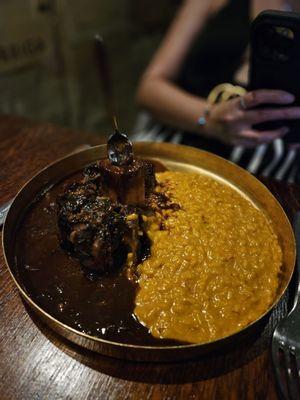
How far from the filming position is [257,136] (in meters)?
2.09

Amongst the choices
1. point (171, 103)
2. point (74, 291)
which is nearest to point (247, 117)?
point (171, 103)

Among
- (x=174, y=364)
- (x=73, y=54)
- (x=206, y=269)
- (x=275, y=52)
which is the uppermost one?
(x=275, y=52)

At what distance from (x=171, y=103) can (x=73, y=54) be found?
6.50 feet

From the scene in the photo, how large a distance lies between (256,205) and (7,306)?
1.08m

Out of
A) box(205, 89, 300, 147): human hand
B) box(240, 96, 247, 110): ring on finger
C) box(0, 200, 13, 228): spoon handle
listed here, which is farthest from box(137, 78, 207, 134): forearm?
box(0, 200, 13, 228): spoon handle

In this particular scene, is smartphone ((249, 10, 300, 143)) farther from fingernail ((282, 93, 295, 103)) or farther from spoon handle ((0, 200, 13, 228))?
spoon handle ((0, 200, 13, 228))

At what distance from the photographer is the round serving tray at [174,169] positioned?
3.48ft

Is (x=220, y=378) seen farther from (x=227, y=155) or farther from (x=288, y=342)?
(x=227, y=155)

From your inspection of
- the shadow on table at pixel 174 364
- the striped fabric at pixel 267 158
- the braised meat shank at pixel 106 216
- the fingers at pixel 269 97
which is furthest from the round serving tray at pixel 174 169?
the striped fabric at pixel 267 158

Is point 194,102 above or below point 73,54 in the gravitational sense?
above

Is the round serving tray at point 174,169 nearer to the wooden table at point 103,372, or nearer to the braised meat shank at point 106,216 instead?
the wooden table at point 103,372

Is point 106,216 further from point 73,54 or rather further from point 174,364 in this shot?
point 73,54

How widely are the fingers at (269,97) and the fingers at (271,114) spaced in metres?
0.07

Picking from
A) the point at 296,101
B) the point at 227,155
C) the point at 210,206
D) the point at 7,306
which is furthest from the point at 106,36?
the point at 7,306
